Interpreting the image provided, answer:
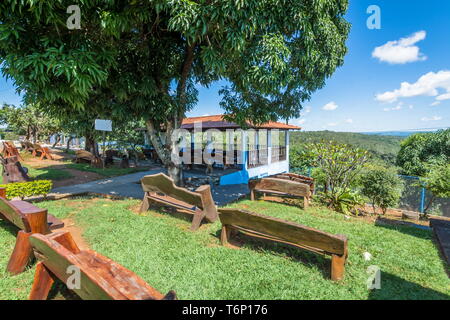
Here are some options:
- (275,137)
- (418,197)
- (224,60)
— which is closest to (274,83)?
(224,60)

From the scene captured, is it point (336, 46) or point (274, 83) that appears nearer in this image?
point (274, 83)

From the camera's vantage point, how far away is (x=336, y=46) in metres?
5.52

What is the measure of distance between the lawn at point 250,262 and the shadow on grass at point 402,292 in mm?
10

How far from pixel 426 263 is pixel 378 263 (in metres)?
0.72

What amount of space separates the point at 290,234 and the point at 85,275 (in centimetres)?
234

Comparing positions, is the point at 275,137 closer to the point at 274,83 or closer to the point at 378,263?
the point at 274,83

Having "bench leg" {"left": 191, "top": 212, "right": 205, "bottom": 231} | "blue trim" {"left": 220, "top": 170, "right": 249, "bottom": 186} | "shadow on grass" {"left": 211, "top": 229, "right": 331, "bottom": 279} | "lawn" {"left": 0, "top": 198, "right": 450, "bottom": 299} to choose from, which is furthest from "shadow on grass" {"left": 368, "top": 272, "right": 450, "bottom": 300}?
"blue trim" {"left": 220, "top": 170, "right": 249, "bottom": 186}

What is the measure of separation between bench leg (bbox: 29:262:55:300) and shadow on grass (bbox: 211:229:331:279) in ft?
7.97

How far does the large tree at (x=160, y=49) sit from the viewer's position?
3799mm

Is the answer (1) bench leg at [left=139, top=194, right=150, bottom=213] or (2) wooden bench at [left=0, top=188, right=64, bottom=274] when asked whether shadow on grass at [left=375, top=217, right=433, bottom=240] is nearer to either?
(1) bench leg at [left=139, top=194, right=150, bottom=213]

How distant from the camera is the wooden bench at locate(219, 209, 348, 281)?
2.72 metres

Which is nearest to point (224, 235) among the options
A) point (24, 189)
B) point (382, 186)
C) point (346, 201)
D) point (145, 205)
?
point (145, 205)

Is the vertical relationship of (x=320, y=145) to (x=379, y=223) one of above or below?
above

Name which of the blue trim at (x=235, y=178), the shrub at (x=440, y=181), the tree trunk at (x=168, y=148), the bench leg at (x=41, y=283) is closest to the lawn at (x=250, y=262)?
the bench leg at (x=41, y=283)
